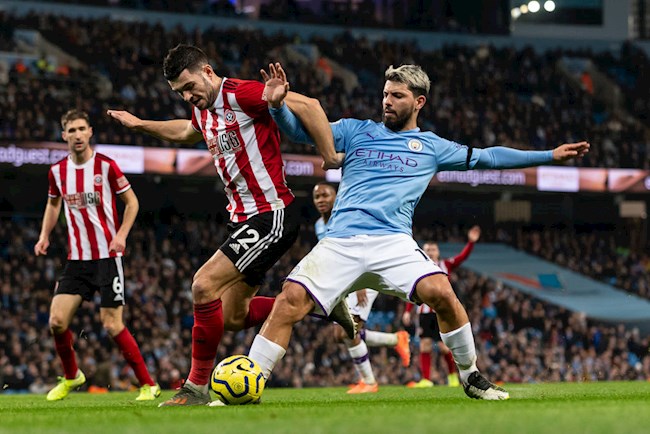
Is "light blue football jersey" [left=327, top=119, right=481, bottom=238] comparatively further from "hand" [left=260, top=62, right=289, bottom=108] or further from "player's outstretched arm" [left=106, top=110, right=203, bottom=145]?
"player's outstretched arm" [left=106, top=110, right=203, bottom=145]

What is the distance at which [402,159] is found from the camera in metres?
6.97

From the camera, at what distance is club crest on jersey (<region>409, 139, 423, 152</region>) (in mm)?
7020

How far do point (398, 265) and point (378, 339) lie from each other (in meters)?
6.53

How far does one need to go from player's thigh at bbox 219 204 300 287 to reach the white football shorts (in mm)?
462

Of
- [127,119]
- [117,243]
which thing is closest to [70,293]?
[117,243]

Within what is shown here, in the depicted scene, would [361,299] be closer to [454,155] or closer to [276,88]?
[454,155]

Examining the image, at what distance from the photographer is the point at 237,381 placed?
20.6ft

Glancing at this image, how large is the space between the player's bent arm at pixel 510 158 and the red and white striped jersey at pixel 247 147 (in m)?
1.37

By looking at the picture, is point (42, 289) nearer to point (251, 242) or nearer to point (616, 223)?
point (251, 242)

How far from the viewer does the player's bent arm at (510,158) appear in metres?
6.86

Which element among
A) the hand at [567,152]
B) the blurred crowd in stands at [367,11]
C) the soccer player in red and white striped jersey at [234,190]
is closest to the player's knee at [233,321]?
the soccer player in red and white striped jersey at [234,190]

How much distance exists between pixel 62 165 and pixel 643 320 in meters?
24.7

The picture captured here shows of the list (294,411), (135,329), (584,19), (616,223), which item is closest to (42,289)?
(135,329)

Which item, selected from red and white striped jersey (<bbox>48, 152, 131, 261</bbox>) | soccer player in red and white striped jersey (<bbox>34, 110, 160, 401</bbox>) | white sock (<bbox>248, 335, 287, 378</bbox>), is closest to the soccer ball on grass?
white sock (<bbox>248, 335, 287, 378</bbox>)
